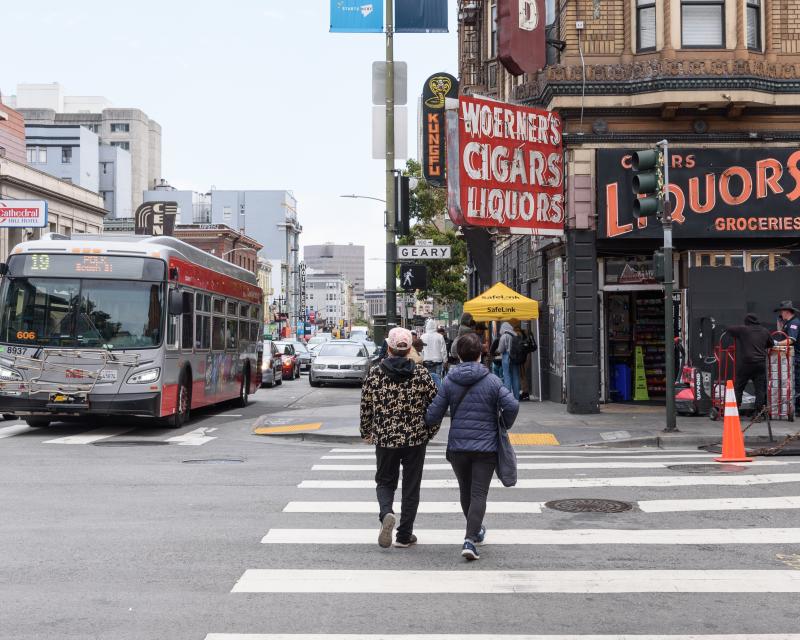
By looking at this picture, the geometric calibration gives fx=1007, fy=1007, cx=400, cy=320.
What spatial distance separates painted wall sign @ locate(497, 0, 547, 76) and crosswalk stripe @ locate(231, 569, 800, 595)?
45.7 feet

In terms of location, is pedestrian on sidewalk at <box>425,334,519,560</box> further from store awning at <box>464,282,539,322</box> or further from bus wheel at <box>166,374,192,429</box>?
store awning at <box>464,282,539,322</box>

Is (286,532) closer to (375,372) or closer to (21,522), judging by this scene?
(375,372)

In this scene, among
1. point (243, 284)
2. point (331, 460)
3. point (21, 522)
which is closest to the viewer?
point (21, 522)

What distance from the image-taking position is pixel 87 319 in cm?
1605

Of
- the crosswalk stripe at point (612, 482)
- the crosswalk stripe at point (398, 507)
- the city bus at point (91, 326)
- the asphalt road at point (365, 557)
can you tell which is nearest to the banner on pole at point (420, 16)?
the city bus at point (91, 326)

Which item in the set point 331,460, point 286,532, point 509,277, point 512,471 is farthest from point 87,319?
point 509,277

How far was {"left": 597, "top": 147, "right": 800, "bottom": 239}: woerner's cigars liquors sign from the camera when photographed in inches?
749

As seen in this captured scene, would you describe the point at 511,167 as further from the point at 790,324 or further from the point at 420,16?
the point at 790,324

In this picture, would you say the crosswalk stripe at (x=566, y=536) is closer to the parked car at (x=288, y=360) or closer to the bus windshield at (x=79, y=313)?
the bus windshield at (x=79, y=313)

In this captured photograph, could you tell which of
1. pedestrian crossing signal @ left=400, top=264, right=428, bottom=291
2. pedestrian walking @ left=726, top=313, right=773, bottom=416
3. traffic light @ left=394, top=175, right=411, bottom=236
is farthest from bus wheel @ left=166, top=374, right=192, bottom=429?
pedestrian walking @ left=726, top=313, right=773, bottom=416

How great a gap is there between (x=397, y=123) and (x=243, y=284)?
6089 mm

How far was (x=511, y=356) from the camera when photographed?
2189 centimetres

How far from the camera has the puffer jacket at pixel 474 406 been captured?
7379mm

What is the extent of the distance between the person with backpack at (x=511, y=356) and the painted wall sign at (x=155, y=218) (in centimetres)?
4101
